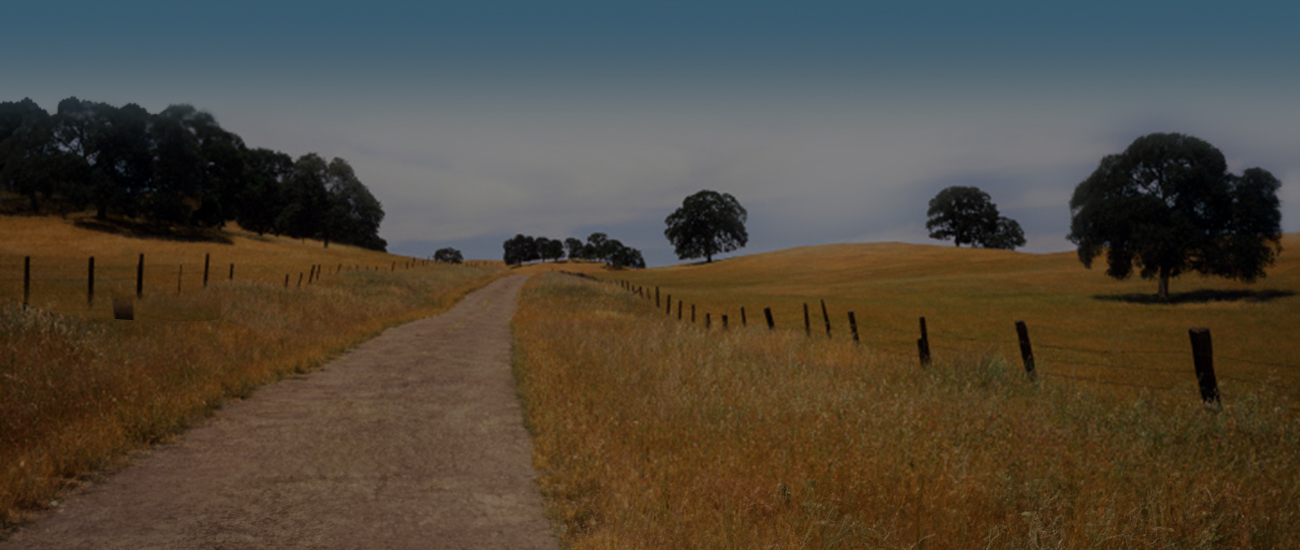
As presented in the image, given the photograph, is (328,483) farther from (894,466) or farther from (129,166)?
(129,166)

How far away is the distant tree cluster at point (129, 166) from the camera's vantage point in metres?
59.5

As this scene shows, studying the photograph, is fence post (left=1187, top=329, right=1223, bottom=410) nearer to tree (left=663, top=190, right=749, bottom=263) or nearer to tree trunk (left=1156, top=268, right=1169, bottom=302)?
tree trunk (left=1156, top=268, right=1169, bottom=302)

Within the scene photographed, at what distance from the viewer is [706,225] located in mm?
110375

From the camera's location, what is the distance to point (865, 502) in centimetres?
489

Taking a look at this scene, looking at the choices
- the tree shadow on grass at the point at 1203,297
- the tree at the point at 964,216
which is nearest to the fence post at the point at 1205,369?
the tree shadow on grass at the point at 1203,297

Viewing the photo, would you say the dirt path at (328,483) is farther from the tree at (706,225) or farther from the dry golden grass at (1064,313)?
the tree at (706,225)

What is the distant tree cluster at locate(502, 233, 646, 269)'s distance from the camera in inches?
6860

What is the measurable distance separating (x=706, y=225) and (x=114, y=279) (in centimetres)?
8976

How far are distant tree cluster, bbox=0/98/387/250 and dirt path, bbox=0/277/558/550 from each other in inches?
2824

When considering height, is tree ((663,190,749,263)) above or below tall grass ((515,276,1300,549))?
above

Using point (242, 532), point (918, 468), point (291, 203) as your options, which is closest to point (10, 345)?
point (242, 532)

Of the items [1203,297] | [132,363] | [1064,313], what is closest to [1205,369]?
[132,363]

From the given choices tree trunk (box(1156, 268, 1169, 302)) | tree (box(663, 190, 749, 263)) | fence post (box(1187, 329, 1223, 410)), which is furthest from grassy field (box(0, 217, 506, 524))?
tree (box(663, 190, 749, 263))

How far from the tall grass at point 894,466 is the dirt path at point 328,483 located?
0.55 m
